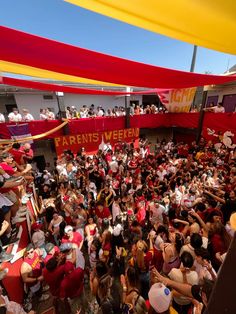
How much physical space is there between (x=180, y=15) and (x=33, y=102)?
11.2 m

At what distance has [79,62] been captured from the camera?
92.9 inches

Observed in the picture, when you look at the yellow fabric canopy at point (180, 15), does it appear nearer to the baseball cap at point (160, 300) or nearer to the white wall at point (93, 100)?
the baseball cap at point (160, 300)

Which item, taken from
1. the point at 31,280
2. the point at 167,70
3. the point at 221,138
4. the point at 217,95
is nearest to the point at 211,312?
the point at 167,70

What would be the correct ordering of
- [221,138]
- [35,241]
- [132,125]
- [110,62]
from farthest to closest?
[132,125] < [221,138] < [35,241] < [110,62]

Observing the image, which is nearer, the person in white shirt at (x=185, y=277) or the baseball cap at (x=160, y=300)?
the baseball cap at (x=160, y=300)

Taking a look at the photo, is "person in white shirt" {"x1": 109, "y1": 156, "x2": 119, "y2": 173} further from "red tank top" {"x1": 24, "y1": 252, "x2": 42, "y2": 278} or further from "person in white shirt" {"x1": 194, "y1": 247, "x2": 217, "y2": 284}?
"person in white shirt" {"x1": 194, "y1": 247, "x2": 217, "y2": 284}

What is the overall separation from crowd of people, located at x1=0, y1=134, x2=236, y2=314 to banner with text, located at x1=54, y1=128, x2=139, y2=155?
141 inches

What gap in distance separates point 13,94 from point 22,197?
866cm

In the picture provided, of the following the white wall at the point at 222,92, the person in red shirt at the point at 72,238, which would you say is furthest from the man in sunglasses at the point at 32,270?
the white wall at the point at 222,92

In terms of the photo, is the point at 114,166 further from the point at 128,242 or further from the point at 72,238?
the point at 72,238

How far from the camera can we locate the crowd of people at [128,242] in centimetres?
222

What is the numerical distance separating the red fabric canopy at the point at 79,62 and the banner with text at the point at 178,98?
790cm

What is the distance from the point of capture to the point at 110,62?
2.40m

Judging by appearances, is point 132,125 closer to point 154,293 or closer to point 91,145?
point 91,145
